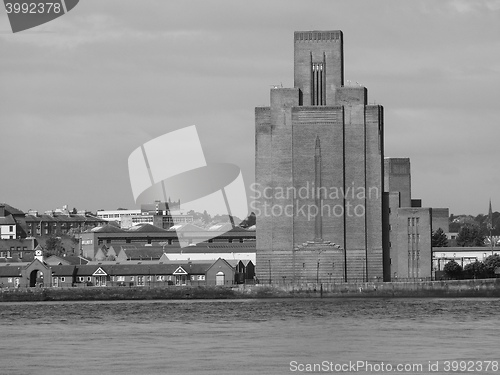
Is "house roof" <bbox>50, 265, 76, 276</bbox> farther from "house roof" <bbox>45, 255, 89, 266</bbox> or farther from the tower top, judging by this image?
the tower top

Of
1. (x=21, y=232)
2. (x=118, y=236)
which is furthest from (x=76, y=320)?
(x=21, y=232)

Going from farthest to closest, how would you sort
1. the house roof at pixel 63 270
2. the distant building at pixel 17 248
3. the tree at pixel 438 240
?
the tree at pixel 438 240, the distant building at pixel 17 248, the house roof at pixel 63 270

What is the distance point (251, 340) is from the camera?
53.3 metres

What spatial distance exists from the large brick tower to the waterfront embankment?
3.89 m

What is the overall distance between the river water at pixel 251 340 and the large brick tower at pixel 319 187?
2449 centimetres

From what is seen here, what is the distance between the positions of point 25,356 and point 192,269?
223ft

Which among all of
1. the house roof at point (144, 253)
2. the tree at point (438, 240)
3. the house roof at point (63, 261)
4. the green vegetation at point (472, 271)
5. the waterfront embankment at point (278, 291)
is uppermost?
the tree at point (438, 240)

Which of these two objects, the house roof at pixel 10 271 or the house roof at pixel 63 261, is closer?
the house roof at pixel 10 271

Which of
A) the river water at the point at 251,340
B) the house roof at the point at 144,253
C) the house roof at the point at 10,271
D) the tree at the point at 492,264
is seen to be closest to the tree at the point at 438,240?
the tree at the point at 492,264

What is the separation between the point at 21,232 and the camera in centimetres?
18062

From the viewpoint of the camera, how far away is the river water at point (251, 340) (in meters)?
43.1

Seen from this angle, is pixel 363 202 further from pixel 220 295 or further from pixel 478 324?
pixel 478 324

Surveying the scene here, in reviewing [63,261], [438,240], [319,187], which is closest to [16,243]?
[63,261]

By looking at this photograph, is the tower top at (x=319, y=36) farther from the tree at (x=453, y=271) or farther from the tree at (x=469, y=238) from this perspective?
the tree at (x=469, y=238)
